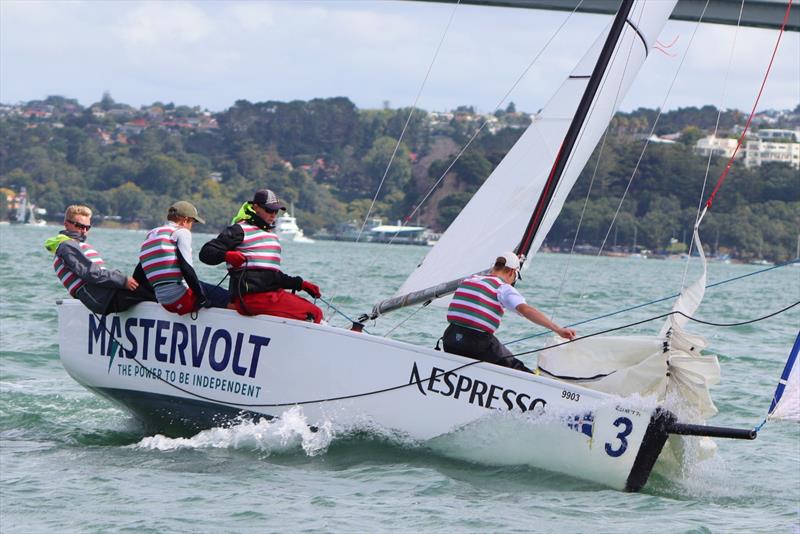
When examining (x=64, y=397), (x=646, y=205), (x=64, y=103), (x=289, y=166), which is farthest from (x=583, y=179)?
(x=64, y=103)

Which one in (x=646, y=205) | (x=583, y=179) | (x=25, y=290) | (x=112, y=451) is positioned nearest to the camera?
(x=112, y=451)

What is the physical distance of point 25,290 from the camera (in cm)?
1434

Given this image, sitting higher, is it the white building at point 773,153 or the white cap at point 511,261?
the white building at point 773,153

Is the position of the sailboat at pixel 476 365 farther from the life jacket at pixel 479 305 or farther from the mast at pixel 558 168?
the life jacket at pixel 479 305

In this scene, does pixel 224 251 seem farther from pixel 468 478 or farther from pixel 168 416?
pixel 468 478

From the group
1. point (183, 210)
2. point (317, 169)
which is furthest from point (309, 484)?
point (317, 169)

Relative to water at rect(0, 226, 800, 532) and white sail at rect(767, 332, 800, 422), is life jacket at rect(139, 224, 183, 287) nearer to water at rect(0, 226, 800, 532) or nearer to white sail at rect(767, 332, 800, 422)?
water at rect(0, 226, 800, 532)

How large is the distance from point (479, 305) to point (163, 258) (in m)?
1.39

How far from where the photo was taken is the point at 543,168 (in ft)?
20.0

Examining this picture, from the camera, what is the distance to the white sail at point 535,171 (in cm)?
593

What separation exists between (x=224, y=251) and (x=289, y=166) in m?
68.7

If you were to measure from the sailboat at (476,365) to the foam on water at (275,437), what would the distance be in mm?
46


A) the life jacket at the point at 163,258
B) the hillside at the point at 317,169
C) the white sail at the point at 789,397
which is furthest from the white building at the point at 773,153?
the white sail at the point at 789,397

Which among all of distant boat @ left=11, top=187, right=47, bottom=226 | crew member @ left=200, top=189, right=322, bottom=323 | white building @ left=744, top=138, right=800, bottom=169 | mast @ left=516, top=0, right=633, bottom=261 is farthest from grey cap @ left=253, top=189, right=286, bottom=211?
distant boat @ left=11, top=187, right=47, bottom=226
